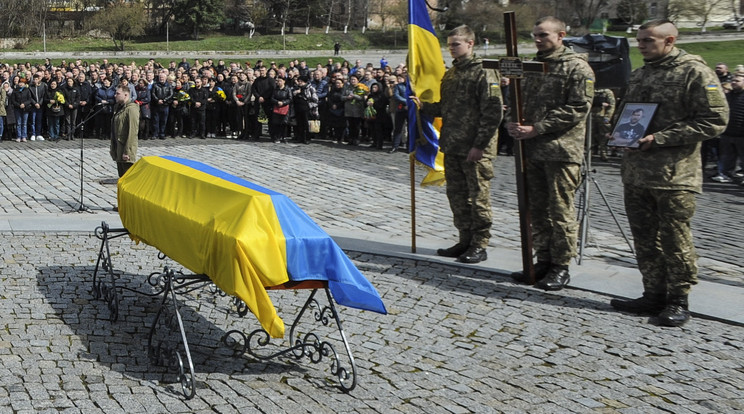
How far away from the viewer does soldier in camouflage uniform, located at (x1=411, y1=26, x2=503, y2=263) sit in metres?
8.98

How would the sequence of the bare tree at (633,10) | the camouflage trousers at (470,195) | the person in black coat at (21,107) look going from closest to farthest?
1. the camouflage trousers at (470,195)
2. the person in black coat at (21,107)
3. the bare tree at (633,10)

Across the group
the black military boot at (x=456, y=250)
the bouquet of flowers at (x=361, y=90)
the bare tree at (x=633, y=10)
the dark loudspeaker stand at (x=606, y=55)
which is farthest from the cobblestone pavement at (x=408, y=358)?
the bare tree at (x=633, y=10)

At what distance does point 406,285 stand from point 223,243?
3.00 m

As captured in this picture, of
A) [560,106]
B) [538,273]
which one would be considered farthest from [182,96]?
[560,106]

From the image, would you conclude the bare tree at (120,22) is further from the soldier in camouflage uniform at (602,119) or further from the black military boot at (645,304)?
the black military boot at (645,304)

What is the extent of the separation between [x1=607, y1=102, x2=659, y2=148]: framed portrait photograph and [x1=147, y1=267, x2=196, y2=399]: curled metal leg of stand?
3527mm

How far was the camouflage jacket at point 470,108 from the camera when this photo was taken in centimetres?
897

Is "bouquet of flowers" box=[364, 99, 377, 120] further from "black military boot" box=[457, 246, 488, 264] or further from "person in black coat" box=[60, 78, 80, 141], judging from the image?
"black military boot" box=[457, 246, 488, 264]

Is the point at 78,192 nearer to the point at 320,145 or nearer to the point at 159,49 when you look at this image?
the point at 320,145

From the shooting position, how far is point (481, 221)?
9.33 meters

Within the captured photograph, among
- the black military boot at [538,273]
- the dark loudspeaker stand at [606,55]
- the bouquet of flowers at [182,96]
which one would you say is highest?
the dark loudspeaker stand at [606,55]

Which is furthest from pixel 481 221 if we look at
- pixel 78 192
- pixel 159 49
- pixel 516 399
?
pixel 159 49

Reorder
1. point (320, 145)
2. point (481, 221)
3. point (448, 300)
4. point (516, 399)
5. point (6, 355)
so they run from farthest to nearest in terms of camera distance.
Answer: point (320, 145) < point (481, 221) < point (448, 300) < point (6, 355) < point (516, 399)

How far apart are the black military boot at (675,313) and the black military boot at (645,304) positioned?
0.17 meters
